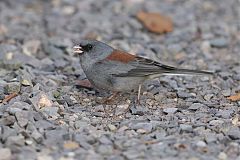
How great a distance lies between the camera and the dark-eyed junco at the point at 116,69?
595 centimetres

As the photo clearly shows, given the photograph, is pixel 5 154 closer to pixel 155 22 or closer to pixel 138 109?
pixel 138 109

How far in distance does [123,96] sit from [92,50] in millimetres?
664

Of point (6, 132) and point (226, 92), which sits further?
point (226, 92)

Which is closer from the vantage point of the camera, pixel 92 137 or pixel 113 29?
pixel 92 137

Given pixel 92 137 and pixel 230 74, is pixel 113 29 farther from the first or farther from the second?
pixel 92 137

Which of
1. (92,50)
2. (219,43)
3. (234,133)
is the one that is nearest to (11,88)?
(92,50)

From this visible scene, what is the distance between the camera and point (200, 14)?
9.00 metres

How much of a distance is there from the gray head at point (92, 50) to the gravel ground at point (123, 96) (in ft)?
1.52

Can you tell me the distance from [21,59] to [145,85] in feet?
5.45

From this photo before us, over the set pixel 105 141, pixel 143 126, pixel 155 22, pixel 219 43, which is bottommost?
pixel 105 141

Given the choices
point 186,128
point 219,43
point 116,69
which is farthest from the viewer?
point 219,43

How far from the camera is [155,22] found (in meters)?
8.44

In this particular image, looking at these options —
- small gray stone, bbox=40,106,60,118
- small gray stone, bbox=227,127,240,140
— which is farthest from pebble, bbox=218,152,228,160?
small gray stone, bbox=40,106,60,118

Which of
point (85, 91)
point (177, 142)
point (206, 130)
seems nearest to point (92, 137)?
point (177, 142)
